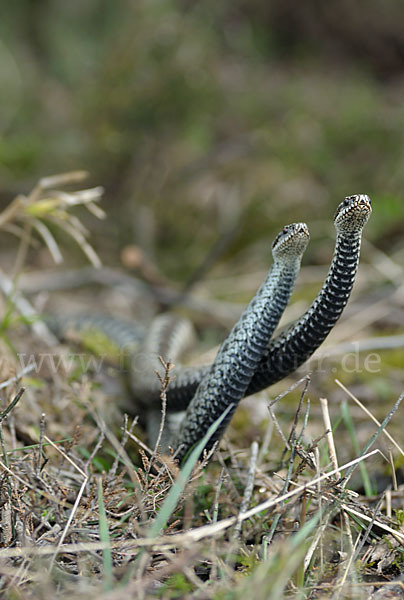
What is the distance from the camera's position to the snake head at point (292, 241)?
2270mm

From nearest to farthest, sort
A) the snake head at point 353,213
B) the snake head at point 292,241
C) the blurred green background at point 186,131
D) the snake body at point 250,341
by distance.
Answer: the snake head at point 353,213 < the snake head at point 292,241 < the snake body at point 250,341 < the blurred green background at point 186,131

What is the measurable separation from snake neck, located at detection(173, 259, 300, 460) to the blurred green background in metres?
3.32

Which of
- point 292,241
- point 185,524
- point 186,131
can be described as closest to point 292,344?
point 292,241

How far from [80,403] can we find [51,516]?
1.02m

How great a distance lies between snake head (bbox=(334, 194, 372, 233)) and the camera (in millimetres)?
2023

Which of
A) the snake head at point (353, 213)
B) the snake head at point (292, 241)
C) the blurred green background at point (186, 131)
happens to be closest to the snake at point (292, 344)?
the snake head at point (353, 213)

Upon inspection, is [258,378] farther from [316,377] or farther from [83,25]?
[83,25]

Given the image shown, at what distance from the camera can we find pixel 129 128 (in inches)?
266

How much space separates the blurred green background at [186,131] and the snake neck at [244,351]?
3321 mm

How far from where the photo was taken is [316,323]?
225 cm

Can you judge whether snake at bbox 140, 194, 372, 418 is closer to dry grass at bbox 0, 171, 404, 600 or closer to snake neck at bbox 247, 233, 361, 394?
snake neck at bbox 247, 233, 361, 394

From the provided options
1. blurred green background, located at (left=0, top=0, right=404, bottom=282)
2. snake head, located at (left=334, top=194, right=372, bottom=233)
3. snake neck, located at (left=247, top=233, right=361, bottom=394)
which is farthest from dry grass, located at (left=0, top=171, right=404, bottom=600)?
blurred green background, located at (left=0, top=0, right=404, bottom=282)

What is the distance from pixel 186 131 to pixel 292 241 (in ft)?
17.2

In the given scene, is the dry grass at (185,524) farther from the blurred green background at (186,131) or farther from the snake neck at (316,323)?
the blurred green background at (186,131)
